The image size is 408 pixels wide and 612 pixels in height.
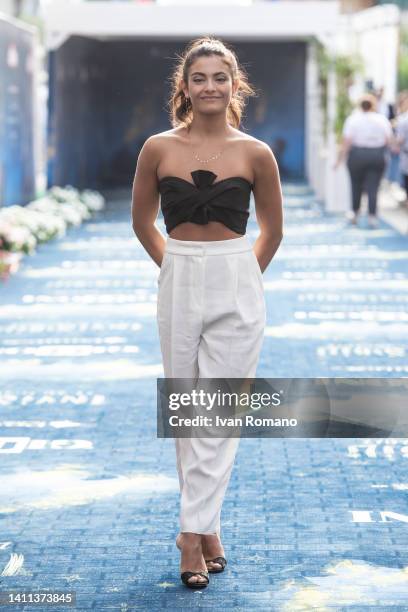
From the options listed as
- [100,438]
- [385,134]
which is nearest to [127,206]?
[385,134]

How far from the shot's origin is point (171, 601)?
14.0 feet

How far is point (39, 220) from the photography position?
16266 millimetres

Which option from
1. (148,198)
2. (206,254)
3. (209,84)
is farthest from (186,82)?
(206,254)

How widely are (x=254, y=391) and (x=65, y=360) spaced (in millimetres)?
4510

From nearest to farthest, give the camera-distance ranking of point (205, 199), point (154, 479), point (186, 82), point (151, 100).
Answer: point (205, 199)
point (186, 82)
point (154, 479)
point (151, 100)

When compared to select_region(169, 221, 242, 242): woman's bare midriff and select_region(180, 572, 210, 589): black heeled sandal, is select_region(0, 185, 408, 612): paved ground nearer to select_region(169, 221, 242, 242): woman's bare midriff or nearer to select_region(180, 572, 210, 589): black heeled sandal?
select_region(180, 572, 210, 589): black heeled sandal

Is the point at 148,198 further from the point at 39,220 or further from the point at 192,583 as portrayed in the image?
the point at 39,220

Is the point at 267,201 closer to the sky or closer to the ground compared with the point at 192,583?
closer to the sky

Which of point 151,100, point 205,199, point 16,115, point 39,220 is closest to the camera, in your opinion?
point 205,199

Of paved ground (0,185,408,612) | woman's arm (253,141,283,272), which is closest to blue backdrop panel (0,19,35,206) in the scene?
paved ground (0,185,408,612)

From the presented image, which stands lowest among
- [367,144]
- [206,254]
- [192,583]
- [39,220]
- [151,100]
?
[39,220]

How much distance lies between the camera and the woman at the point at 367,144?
56.0 ft

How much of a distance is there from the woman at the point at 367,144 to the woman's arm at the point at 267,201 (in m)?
12.8

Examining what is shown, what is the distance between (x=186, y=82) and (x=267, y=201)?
0.50 m
